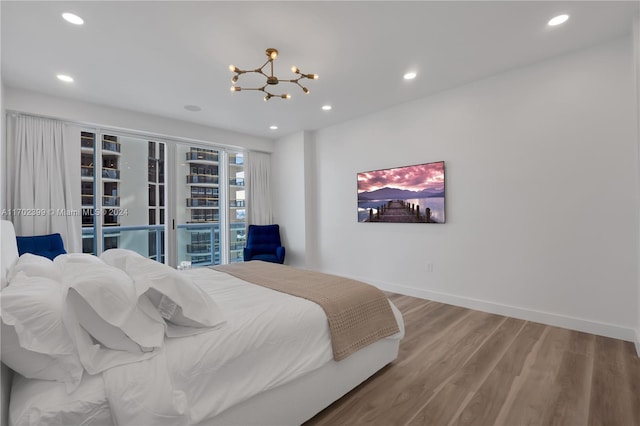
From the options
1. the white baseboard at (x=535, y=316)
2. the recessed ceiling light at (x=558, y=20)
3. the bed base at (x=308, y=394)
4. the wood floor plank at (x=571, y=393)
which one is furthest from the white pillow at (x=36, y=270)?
the recessed ceiling light at (x=558, y=20)

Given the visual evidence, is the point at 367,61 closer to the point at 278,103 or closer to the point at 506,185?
the point at 278,103

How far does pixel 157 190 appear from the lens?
471 cm

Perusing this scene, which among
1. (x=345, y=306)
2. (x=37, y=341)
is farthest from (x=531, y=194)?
(x=37, y=341)

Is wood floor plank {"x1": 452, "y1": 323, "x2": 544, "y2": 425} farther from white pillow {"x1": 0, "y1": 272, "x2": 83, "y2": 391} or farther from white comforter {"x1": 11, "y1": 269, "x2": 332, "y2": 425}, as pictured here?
white pillow {"x1": 0, "y1": 272, "x2": 83, "y2": 391}

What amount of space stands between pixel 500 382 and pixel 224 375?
1884 millimetres

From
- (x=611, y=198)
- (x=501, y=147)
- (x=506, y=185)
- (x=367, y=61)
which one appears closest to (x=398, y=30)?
(x=367, y=61)

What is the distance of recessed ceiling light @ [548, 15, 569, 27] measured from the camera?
2377mm

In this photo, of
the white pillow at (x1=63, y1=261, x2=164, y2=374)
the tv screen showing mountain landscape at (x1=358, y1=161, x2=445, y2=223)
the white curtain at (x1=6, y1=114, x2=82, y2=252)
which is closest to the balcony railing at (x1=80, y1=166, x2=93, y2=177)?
the white curtain at (x1=6, y1=114, x2=82, y2=252)

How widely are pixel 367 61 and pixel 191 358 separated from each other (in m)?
2.98

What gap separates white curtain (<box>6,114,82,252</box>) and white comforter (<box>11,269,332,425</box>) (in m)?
3.12

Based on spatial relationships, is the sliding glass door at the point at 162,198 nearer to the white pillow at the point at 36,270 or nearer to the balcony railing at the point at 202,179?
the balcony railing at the point at 202,179

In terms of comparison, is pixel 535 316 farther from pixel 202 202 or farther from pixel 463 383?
pixel 202 202

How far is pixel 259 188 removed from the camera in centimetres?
580

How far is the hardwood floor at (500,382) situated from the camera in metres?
1.72
